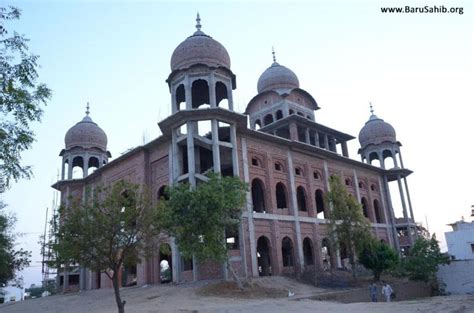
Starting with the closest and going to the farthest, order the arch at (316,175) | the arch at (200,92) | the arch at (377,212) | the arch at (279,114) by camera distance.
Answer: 1. the arch at (200,92)
2. the arch at (316,175)
3. the arch at (279,114)
4. the arch at (377,212)

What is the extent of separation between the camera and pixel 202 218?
20.0 m

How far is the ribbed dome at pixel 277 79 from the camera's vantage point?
40062 mm

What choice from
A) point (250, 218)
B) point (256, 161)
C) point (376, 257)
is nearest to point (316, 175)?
point (256, 161)

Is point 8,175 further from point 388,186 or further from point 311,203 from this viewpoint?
point 388,186

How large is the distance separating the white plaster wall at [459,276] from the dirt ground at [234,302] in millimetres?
7939

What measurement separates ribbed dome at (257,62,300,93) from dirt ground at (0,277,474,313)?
20480 mm

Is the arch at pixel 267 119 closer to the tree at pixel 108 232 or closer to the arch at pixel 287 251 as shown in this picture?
the arch at pixel 287 251

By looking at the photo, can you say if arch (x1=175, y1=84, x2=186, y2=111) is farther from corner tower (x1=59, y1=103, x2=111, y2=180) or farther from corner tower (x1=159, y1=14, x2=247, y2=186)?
corner tower (x1=59, y1=103, x2=111, y2=180)

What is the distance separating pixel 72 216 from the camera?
47.5 feet

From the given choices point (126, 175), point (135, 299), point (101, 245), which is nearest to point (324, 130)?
point (126, 175)

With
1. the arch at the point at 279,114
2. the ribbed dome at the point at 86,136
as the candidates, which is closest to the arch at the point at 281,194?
the arch at the point at 279,114

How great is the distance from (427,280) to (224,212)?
16579mm

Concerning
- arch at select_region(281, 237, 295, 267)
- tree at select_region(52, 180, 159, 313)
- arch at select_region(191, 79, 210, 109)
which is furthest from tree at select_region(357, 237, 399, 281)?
tree at select_region(52, 180, 159, 313)

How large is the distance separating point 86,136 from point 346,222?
24.5m
